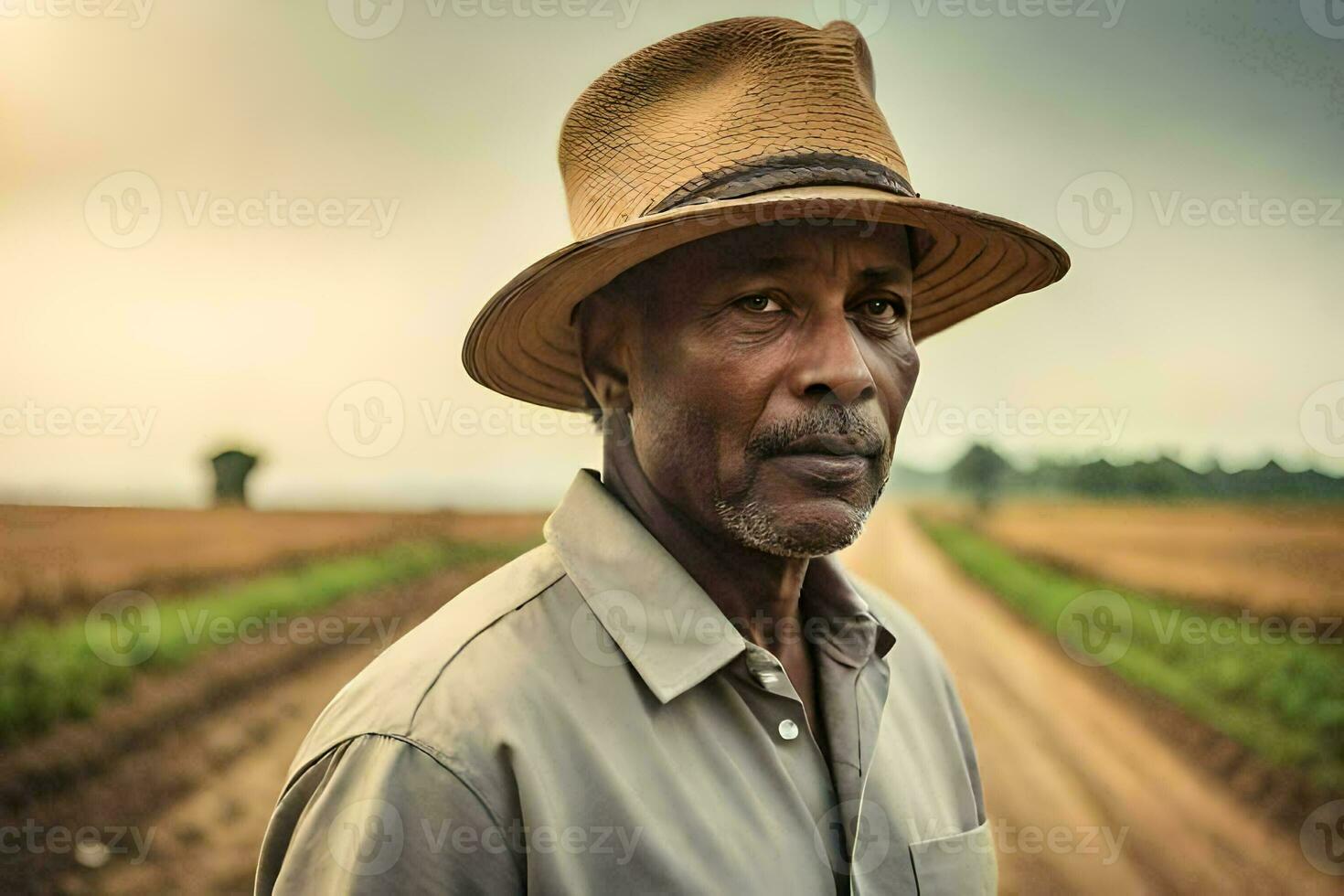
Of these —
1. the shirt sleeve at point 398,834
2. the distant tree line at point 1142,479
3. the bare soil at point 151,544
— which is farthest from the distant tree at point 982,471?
the shirt sleeve at point 398,834

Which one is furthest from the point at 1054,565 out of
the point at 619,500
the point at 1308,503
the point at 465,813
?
the point at 465,813

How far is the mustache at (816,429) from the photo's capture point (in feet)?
4.51

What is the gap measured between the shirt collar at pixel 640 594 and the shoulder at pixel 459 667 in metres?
0.05

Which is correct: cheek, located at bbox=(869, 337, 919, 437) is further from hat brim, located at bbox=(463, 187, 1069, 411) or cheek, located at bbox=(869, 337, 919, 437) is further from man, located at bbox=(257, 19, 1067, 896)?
hat brim, located at bbox=(463, 187, 1069, 411)

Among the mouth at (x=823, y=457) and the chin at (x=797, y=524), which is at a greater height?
the mouth at (x=823, y=457)

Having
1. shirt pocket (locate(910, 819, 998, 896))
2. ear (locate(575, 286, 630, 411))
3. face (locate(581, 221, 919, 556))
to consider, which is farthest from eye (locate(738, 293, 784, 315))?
shirt pocket (locate(910, 819, 998, 896))

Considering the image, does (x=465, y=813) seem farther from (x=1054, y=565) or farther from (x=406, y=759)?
(x=1054, y=565)

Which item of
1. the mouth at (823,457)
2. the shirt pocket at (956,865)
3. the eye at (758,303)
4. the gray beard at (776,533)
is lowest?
the shirt pocket at (956,865)

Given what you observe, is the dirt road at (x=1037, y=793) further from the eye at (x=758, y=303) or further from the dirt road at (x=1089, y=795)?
the eye at (x=758, y=303)

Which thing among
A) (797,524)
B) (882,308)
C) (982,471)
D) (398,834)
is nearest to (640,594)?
(797,524)

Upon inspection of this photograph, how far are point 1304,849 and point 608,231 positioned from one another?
558 centimetres

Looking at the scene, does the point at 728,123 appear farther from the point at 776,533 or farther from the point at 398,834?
the point at 398,834

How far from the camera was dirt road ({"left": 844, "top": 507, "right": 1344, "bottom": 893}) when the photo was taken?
504 centimetres

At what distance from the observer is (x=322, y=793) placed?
120 cm
